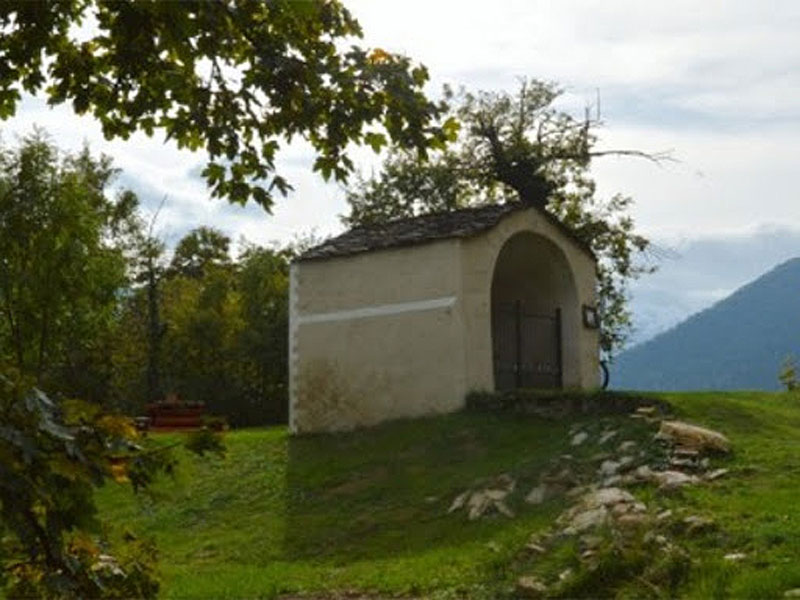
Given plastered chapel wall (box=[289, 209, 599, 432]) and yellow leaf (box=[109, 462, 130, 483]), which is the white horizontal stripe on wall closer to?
plastered chapel wall (box=[289, 209, 599, 432])

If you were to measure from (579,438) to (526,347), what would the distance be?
374 inches

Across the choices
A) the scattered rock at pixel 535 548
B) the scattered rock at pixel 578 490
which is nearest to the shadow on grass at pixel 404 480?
the scattered rock at pixel 578 490

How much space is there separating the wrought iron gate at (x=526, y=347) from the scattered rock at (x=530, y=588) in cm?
1598

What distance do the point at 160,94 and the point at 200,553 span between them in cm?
1195

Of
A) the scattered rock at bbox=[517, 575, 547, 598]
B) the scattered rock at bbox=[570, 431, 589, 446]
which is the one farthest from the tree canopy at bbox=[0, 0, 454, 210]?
the scattered rock at bbox=[570, 431, 589, 446]

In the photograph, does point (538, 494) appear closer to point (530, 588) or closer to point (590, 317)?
point (530, 588)

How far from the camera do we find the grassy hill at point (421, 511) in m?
11.8

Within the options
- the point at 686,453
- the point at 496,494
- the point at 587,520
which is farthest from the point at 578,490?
the point at 587,520

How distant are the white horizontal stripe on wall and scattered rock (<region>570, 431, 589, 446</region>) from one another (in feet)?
18.4

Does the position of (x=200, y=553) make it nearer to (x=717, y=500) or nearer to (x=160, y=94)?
(x=717, y=500)

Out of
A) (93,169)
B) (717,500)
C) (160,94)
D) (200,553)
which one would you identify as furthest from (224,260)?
(160,94)

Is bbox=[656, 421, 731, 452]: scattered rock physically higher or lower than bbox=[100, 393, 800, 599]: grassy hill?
higher

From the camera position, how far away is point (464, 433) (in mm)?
21578

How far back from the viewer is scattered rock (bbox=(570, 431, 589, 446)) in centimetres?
1892
